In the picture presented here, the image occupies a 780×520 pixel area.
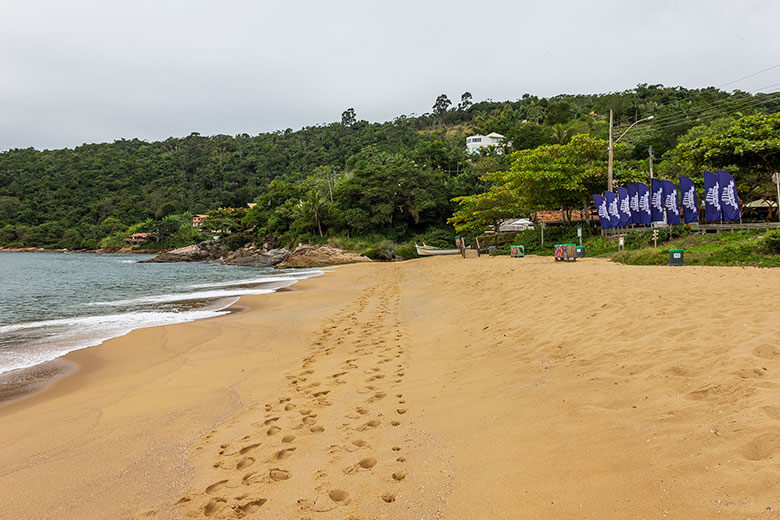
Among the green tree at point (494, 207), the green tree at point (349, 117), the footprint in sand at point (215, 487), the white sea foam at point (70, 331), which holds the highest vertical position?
the green tree at point (349, 117)

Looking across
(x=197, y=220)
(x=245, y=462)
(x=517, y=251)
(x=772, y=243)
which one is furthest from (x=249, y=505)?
(x=197, y=220)

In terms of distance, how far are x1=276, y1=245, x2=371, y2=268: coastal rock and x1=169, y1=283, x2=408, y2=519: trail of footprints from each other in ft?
106

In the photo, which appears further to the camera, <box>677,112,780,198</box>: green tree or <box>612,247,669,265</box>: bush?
<box>677,112,780,198</box>: green tree

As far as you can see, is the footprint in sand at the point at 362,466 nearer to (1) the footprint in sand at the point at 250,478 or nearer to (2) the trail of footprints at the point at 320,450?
(2) the trail of footprints at the point at 320,450

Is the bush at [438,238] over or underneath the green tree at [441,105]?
underneath

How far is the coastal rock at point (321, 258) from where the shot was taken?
37906 mm

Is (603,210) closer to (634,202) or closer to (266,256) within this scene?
(634,202)

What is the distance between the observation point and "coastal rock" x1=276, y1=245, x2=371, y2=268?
3791 cm

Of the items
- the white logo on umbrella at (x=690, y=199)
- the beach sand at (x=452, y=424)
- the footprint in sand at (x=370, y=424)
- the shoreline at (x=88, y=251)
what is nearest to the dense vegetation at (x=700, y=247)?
the white logo on umbrella at (x=690, y=199)

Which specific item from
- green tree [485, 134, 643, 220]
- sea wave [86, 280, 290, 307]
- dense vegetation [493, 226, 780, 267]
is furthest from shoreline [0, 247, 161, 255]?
dense vegetation [493, 226, 780, 267]

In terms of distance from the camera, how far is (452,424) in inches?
134

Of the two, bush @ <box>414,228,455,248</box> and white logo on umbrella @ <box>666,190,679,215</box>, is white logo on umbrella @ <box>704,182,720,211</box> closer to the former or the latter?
white logo on umbrella @ <box>666,190,679,215</box>

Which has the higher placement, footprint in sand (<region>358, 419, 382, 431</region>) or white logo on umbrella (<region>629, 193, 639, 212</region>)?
white logo on umbrella (<region>629, 193, 639, 212</region>)

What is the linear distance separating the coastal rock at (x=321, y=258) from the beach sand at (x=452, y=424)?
31.0 m
